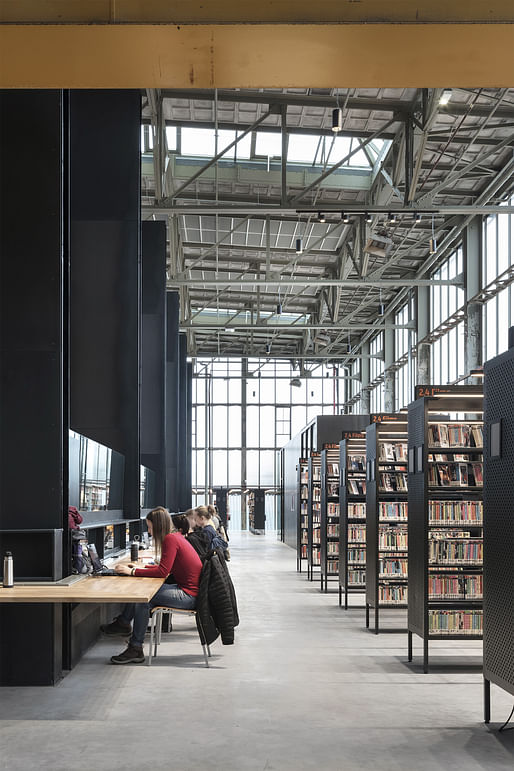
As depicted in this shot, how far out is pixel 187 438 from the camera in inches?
955

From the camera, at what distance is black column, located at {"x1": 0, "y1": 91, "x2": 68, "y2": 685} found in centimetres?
710

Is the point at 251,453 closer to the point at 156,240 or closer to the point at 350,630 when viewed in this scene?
the point at 156,240

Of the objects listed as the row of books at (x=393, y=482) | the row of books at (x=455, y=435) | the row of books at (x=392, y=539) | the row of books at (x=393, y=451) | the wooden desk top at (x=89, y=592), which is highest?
the row of books at (x=455, y=435)

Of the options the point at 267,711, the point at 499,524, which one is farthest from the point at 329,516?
the point at 499,524

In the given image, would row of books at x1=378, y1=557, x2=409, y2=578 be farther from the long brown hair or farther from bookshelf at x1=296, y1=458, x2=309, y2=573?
bookshelf at x1=296, y1=458, x2=309, y2=573

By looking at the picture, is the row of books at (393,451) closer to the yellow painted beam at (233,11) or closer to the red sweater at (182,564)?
the red sweater at (182,564)

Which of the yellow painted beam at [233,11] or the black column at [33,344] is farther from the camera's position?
the black column at [33,344]

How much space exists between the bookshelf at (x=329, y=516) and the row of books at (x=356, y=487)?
1401mm

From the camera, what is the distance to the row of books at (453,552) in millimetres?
8031

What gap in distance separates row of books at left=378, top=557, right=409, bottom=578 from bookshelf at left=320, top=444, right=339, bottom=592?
3812 mm

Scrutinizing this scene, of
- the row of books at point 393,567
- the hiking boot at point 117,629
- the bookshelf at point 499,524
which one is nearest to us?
the bookshelf at point 499,524

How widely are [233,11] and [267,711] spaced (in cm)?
430

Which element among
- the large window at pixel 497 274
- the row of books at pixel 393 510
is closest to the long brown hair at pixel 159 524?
the row of books at pixel 393 510

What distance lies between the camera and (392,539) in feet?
→ 34.3
